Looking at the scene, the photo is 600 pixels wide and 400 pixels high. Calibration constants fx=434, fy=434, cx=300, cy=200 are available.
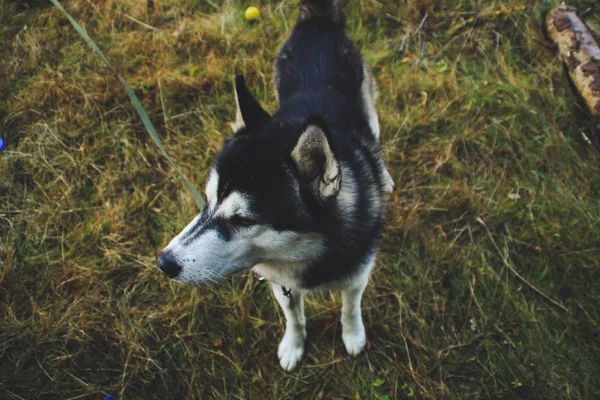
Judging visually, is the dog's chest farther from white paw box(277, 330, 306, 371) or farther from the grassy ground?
the grassy ground

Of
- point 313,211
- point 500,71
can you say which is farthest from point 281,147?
point 500,71

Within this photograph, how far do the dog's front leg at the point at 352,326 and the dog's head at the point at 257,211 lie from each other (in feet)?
2.49

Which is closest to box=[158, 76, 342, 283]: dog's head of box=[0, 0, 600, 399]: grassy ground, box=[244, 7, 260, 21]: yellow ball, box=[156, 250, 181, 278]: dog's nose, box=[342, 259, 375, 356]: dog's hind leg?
box=[156, 250, 181, 278]: dog's nose

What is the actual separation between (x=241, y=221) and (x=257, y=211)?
0.09 metres

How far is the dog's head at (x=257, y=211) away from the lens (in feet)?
5.79

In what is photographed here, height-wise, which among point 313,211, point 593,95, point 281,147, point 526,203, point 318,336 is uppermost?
point 281,147

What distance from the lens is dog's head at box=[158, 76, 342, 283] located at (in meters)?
1.76

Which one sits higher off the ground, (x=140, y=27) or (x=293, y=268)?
(x=140, y=27)

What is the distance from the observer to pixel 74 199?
3.30 meters

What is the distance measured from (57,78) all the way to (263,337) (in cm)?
295

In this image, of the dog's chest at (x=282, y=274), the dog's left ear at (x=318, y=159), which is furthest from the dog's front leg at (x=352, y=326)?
the dog's left ear at (x=318, y=159)

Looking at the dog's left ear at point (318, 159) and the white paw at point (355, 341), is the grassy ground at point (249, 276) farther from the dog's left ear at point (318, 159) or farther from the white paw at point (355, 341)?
the dog's left ear at point (318, 159)

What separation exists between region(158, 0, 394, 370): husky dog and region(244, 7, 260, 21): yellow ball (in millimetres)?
1923

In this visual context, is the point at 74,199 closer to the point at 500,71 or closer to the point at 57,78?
the point at 57,78
